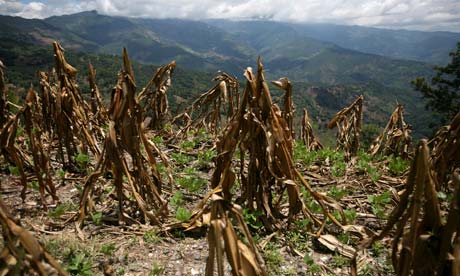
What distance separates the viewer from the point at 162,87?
6.32 metres

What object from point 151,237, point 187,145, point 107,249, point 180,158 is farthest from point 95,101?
point 107,249

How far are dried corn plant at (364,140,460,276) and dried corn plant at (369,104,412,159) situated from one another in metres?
4.56

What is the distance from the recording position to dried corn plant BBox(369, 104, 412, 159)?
5.89m

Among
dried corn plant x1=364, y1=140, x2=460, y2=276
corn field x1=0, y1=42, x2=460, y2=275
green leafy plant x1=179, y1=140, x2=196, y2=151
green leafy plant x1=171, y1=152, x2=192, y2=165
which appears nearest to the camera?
dried corn plant x1=364, y1=140, x2=460, y2=276

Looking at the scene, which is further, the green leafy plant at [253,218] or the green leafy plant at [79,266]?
the green leafy plant at [253,218]

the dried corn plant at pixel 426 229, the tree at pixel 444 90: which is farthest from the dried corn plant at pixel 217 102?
the tree at pixel 444 90

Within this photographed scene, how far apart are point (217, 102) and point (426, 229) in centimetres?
527

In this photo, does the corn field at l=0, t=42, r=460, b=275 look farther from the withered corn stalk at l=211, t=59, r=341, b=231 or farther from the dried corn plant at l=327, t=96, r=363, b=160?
the dried corn plant at l=327, t=96, r=363, b=160

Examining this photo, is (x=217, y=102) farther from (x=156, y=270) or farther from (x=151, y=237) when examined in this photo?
(x=156, y=270)

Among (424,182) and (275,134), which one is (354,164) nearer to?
(275,134)

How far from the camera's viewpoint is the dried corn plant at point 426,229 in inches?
60.7

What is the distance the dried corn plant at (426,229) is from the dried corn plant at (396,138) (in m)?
4.56

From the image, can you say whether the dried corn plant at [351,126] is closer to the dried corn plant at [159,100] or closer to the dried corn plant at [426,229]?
the dried corn plant at [159,100]

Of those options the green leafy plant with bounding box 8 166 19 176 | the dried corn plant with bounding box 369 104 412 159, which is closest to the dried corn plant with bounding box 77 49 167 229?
the green leafy plant with bounding box 8 166 19 176
